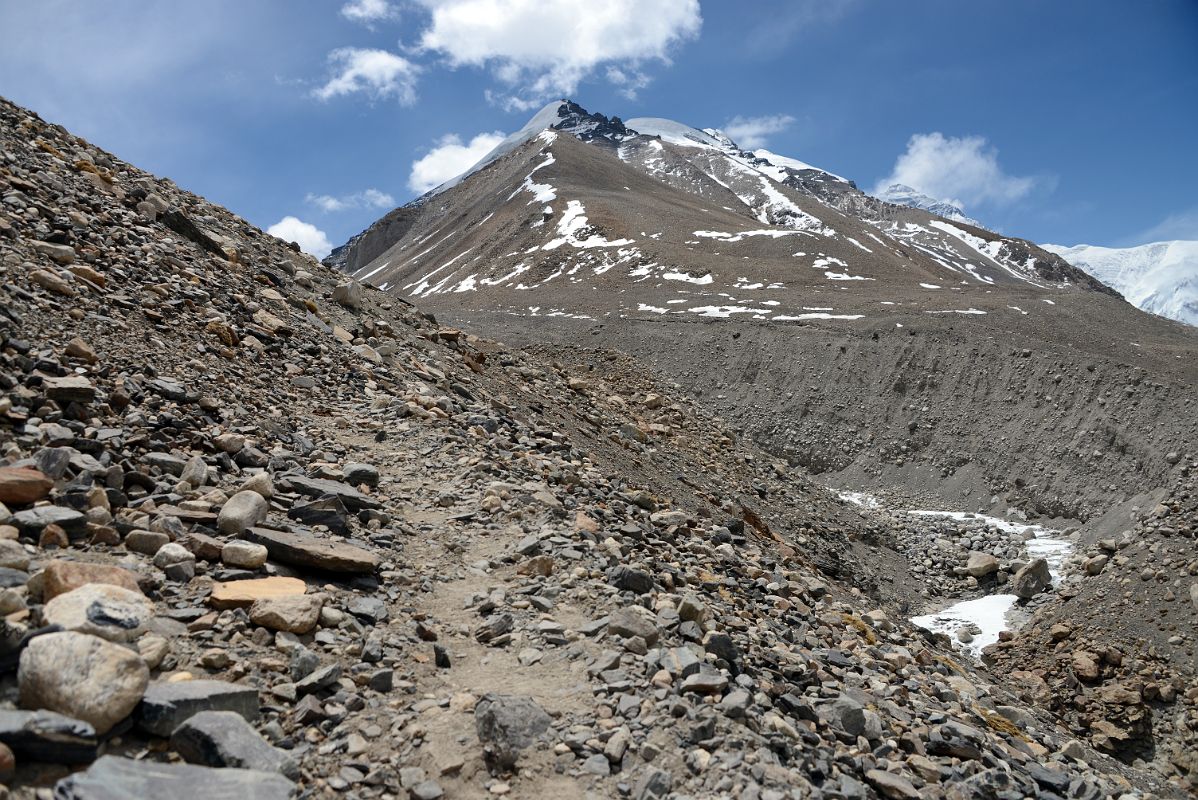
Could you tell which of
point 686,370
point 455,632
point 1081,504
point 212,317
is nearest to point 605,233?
point 686,370

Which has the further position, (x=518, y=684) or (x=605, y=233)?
(x=605, y=233)

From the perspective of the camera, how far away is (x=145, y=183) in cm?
1447

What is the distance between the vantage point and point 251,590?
5977mm

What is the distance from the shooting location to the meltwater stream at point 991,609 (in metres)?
17.6

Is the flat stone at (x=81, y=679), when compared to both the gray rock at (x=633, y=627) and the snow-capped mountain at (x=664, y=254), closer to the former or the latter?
the gray rock at (x=633, y=627)

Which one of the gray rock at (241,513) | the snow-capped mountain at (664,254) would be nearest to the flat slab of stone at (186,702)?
the gray rock at (241,513)

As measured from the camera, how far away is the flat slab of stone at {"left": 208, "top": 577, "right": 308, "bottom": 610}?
577 centimetres

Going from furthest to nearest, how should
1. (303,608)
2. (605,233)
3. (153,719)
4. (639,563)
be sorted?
1. (605,233)
2. (639,563)
3. (303,608)
4. (153,719)

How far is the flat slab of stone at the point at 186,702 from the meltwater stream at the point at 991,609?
16.2 metres

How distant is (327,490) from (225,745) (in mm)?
4249

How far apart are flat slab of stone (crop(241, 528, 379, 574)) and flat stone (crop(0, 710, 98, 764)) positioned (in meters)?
2.87

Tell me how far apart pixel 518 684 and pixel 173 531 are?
3.37m

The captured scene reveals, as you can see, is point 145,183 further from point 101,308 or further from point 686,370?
point 686,370

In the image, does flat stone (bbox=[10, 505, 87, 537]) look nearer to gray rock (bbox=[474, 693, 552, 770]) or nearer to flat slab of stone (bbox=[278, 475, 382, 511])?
flat slab of stone (bbox=[278, 475, 382, 511])
